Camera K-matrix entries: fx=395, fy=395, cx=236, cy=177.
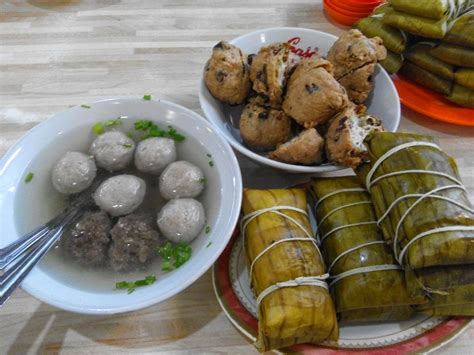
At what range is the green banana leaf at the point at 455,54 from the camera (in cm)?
161

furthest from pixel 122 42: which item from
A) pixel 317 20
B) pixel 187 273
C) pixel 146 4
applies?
pixel 187 273

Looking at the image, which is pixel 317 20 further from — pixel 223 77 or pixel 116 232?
pixel 116 232

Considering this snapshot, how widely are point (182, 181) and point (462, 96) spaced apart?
4.11 feet

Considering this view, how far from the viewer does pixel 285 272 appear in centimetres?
110

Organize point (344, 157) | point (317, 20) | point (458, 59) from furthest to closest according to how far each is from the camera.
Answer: point (317, 20) → point (458, 59) → point (344, 157)

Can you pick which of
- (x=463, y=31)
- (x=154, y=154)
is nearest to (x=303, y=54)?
(x=463, y=31)

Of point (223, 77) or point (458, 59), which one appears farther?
point (458, 59)

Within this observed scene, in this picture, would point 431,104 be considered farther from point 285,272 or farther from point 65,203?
point 65,203

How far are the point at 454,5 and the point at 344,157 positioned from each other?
940 millimetres

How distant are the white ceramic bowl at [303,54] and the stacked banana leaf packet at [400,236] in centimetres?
15

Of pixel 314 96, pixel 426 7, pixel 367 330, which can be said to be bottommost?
pixel 367 330

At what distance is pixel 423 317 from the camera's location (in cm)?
115

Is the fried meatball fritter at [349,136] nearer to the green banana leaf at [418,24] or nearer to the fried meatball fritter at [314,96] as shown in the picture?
the fried meatball fritter at [314,96]

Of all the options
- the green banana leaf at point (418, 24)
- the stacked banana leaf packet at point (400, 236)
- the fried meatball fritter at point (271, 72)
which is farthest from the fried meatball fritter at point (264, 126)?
the green banana leaf at point (418, 24)
